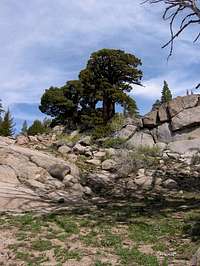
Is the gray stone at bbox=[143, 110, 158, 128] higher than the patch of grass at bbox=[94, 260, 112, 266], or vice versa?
the gray stone at bbox=[143, 110, 158, 128]

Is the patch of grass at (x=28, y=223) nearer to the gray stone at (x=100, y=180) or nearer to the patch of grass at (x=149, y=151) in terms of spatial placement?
the gray stone at (x=100, y=180)

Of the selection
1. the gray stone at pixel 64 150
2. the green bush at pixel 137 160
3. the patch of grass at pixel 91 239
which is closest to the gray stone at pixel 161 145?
the green bush at pixel 137 160

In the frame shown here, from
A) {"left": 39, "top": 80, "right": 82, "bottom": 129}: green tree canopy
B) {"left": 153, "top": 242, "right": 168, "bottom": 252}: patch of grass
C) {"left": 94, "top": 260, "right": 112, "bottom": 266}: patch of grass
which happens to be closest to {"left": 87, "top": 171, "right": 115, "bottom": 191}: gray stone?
{"left": 153, "top": 242, "right": 168, "bottom": 252}: patch of grass

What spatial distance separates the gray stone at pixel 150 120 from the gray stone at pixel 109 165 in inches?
141

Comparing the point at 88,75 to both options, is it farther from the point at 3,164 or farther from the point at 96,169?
the point at 3,164

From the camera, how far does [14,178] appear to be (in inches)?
524

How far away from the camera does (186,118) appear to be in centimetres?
1911

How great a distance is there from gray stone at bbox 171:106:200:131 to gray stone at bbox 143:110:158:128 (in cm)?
79

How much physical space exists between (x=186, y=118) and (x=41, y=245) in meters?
12.2

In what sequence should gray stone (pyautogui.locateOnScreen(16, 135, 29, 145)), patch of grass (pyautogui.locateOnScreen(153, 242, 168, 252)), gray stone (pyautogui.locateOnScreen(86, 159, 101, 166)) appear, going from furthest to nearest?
gray stone (pyautogui.locateOnScreen(16, 135, 29, 145)) → gray stone (pyautogui.locateOnScreen(86, 159, 101, 166)) → patch of grass (pyautogui.locateOnScreen(153, 242, 168, 252))

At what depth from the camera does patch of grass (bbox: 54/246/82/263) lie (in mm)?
7391

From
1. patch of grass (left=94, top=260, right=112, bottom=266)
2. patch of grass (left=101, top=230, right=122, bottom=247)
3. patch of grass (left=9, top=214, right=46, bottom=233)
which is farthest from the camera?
patch of grass (left=9, top=214, right=46, bottom=233)

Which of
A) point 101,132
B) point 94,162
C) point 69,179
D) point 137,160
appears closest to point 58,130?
point 101,132

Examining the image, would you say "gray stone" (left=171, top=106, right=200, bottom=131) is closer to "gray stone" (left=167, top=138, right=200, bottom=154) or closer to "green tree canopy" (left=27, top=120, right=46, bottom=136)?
"gray stone" (left=167, top=138, right=200, bottom=154)
